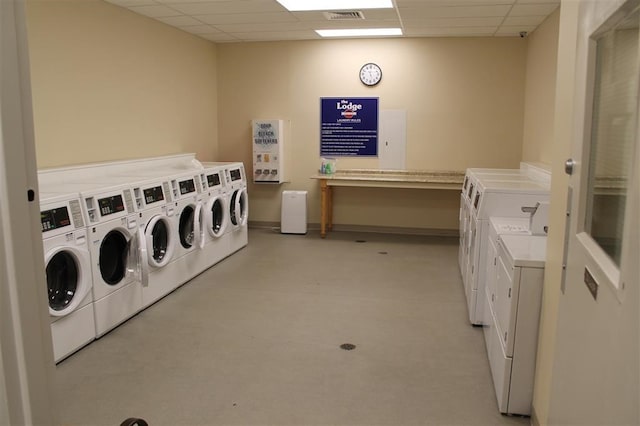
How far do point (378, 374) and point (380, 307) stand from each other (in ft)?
3.83

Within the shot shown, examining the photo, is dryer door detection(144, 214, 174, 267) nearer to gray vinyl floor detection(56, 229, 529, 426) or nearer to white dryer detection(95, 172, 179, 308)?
white dryer detection(95, 172, 179, 308)

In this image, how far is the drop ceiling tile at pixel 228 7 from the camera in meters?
5.00

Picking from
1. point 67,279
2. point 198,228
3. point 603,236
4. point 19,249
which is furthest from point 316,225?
point 19,249

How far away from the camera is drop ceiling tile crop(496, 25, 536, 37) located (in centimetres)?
600

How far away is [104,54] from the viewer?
16.2 feet

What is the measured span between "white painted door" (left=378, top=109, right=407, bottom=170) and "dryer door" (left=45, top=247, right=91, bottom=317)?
14.9 feet

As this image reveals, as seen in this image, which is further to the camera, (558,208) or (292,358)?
(292,358)

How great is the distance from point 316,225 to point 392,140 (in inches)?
63.4

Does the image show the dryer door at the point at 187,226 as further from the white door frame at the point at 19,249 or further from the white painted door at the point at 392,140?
the white door frame at the point at 19,249

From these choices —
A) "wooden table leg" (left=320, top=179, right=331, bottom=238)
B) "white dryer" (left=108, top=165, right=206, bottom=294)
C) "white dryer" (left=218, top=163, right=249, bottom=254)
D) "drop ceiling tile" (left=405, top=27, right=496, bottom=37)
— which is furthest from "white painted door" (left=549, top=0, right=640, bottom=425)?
"wooden table leg" (left=320, top=179, right=331, bottom=238)

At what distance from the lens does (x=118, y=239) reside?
3.80 metres

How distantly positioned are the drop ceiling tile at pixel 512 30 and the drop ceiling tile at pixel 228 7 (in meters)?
2.65

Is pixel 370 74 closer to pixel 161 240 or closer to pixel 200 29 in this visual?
pixel 200 29

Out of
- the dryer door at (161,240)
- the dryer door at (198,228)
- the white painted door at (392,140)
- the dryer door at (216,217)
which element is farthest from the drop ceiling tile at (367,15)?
the dryer door at (161,240)
